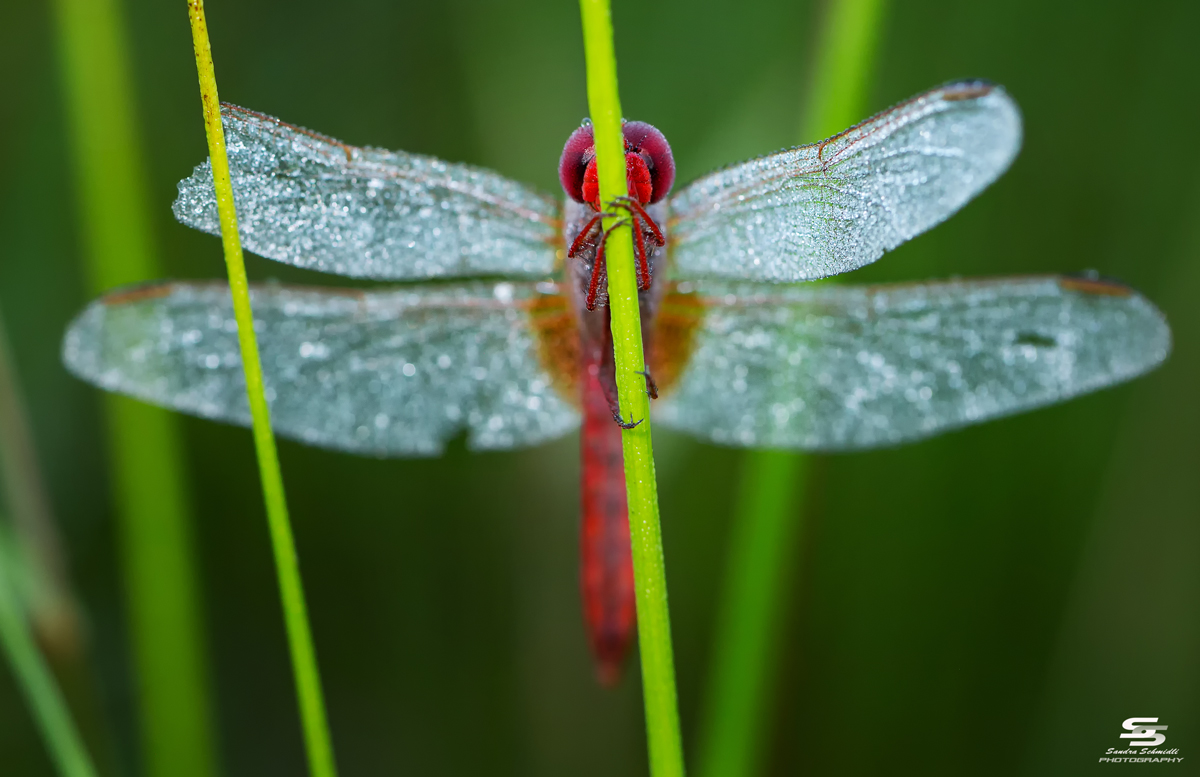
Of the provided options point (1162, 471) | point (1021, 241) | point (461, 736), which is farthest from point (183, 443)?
point (1162, 471)

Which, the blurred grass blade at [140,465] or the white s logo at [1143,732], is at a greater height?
the blurred grass blade at [140,465]

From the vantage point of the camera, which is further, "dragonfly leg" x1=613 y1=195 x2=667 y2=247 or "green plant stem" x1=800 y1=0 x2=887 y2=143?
"green plant stem" x1=800 y1=0 x2=887 y2=143

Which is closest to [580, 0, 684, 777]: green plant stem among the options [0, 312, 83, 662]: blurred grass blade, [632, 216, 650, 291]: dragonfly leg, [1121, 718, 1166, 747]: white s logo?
[632, 216, 650, 291]: dragonfly leg

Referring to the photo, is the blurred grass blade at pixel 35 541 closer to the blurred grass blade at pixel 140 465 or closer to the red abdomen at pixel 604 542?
the blurred grass blade at pixel 140 465

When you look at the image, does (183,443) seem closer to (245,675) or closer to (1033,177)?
(245,675)

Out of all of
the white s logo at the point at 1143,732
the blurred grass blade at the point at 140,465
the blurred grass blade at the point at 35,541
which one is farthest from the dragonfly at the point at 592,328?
the white s logo at the point at 1143,732

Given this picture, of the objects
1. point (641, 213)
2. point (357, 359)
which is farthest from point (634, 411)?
point (357, 359)

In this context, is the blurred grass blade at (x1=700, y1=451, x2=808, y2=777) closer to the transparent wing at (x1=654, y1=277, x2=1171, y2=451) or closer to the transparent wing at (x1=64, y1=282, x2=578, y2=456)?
the transparent wing at (x1=654, y1=277, x2=1171, y2=451)
